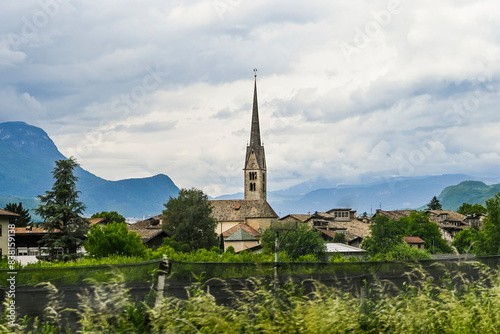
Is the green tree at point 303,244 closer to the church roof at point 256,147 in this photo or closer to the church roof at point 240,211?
the church roof at point 240,211

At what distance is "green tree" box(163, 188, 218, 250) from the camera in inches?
3642

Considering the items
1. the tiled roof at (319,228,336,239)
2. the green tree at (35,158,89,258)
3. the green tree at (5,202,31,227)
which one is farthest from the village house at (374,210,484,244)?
the green tree at (35,158,89,258)

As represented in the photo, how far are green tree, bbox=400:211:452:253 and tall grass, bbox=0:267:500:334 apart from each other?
132443mm

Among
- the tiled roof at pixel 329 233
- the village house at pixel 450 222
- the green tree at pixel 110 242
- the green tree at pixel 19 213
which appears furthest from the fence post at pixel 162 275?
the village house at pixel 450 222

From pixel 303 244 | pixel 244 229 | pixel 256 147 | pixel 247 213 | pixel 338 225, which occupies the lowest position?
pixel 303 244

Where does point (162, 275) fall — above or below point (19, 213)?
below

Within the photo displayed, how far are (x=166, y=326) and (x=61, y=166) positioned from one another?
211 feet

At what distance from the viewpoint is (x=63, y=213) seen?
66.0 metres

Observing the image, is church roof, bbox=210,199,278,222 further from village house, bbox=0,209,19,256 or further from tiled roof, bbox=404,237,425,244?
village house, bbox=0,209,19,256

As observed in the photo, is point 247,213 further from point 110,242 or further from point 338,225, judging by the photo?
point 110,242

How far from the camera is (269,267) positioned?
689cm

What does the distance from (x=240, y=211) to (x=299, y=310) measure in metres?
125

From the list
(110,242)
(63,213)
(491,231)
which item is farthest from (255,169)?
(63,213)

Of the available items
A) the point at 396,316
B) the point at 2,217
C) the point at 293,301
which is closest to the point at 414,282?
the point at 396,316
